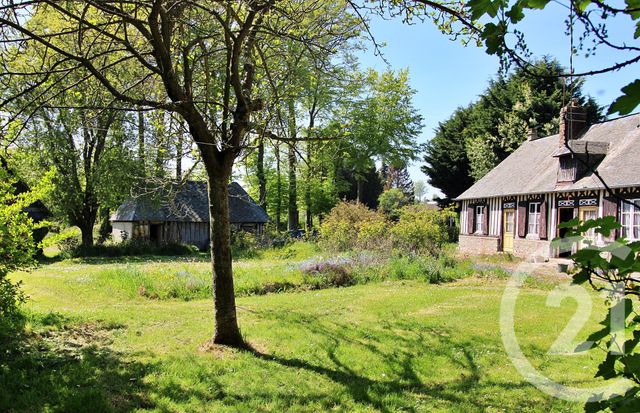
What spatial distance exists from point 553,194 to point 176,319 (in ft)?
57.1

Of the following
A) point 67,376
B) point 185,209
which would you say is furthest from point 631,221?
point 185,209

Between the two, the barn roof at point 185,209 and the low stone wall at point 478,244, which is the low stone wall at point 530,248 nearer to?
the low stone wall at point 478,244

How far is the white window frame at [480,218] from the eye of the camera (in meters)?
25.9

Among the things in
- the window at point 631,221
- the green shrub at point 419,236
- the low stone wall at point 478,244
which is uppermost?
the window at point 631,221

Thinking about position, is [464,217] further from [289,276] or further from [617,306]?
[617,306]

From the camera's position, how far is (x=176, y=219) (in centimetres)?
2981

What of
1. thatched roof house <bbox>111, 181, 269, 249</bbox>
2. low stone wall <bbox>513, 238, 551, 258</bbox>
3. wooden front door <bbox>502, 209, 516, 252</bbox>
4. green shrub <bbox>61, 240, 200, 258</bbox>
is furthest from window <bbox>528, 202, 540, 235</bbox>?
green shrub <bbox>61, 240, 200, 258</bbox>

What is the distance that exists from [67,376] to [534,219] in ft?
68.1

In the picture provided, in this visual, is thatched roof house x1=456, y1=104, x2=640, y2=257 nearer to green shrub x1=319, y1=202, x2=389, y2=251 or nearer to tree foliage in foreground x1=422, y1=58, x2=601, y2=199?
tree foliage in foreground x1=422, y1=58, x2=601, y2=199

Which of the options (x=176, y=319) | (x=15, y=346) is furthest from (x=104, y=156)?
(x=15, y=346)

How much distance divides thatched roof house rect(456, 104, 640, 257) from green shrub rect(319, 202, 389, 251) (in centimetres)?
690

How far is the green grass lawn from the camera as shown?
495 cm

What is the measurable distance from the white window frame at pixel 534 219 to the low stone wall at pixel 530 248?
44cm

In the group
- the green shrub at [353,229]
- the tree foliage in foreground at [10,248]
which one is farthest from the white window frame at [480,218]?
the tree foliage in foreground at [10,248]
